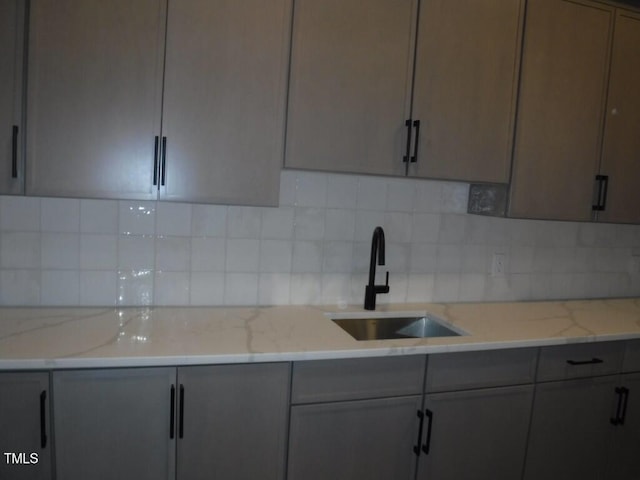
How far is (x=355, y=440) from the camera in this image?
5.47 feet

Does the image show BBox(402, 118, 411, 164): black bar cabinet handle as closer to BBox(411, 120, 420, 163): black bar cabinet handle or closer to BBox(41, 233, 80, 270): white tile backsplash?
BBox(411, 120, 420, 163): black bar cabinet handle

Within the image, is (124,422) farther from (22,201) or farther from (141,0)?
(141,0)

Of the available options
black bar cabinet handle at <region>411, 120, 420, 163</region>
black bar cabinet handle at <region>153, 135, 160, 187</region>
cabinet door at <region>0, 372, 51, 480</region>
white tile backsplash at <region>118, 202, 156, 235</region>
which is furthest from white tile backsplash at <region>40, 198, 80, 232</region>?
black bar cabinet handle at <region>411, 120, 420, 163</region>

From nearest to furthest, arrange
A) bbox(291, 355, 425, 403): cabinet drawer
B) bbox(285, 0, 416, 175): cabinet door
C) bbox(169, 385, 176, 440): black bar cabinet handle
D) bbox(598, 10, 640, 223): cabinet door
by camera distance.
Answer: bbox(169, 385, 176, 440): black bar cabinet handle < bbox(291, 355, 425, 403): cabinet drawer < bbox(285, 0, 416, 175): cabinet door < bbox(598, 10, 640, 223): cabinet door

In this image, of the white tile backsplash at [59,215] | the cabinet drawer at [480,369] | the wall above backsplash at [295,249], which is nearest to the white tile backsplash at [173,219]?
the wall above backsplash at [295,249]

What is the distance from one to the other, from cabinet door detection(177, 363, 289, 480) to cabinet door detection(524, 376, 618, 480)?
1.09 metres

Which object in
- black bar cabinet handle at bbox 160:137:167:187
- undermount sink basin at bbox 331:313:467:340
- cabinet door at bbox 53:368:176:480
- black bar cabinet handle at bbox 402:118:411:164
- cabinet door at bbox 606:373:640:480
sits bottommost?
cabinet door at bbox 606:373:640:480

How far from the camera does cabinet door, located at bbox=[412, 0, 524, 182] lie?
6.19 ft

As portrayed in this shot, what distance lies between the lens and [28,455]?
4.55ft

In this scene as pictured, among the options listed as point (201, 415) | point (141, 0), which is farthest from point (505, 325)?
point (141, 0)

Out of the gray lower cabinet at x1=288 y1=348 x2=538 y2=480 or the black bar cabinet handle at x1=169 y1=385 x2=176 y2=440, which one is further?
the gray lower cabinet at x1=288 y1=348 x2=538 y2=480

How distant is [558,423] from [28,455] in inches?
77.5

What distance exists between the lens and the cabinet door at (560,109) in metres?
2.05

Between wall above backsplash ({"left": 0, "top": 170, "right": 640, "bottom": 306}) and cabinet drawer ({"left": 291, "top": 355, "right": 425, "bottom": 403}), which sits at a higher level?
wall above backsplash ({"left": 0, "top": 170, "right": 640, "bottom": 306})
